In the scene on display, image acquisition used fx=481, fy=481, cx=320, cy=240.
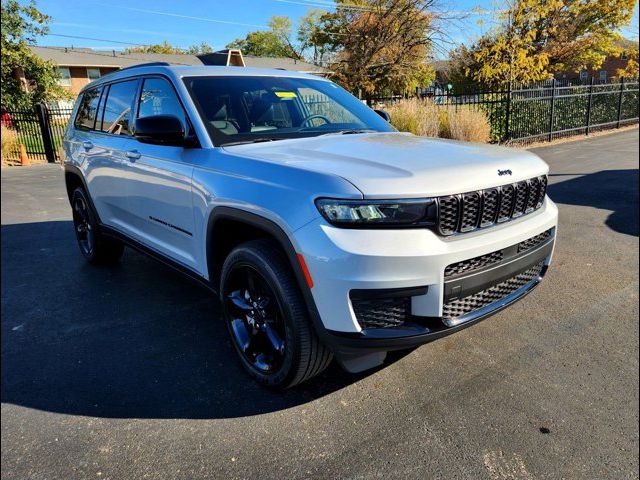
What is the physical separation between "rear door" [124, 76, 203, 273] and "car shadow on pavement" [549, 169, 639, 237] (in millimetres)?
5114

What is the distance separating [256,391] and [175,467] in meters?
0.69

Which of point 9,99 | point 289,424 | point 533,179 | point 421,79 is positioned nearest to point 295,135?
point 533,179

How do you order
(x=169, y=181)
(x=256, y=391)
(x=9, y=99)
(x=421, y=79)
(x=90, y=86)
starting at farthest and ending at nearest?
(x=421, y=79), (x=9, y=99), (x=90, y=86), (x=169, y=181), (x=256, y=391)

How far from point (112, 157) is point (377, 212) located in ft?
9.48

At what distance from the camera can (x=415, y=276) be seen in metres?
2.18

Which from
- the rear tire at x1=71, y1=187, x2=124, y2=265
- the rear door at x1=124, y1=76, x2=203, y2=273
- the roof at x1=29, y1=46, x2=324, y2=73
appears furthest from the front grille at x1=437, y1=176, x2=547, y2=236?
the roof at x1=29, y1=46, x2=324, y2=73

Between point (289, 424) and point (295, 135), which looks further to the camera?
point (295, 135)

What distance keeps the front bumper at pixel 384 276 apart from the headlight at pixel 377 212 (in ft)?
0.14

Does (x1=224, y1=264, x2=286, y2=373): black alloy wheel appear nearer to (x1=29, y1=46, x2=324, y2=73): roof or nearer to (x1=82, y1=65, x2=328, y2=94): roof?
(x1=82, y1=65, x2=328, y2=94): roof

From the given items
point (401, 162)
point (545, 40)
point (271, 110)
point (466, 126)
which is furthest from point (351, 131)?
point (545, 40)

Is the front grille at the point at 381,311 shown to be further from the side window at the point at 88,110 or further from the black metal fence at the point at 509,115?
the black metal fence at the point at 509,115

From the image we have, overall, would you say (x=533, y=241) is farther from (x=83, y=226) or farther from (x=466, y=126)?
(x=466, y=126)

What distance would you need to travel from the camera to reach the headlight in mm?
2174

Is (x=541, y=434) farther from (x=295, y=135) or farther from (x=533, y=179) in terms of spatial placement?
(x=295, y=135)
